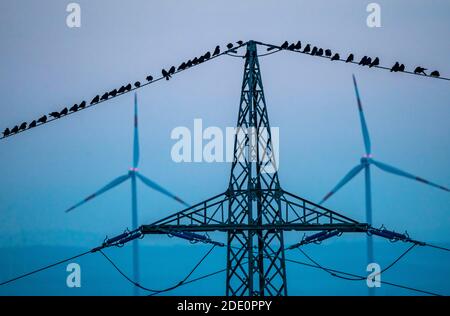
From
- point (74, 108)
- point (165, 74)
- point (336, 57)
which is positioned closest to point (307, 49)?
point (336, 57)

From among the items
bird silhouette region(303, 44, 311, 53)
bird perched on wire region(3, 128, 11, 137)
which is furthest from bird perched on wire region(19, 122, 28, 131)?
bird silhouette region(303, 44, 311, 53)

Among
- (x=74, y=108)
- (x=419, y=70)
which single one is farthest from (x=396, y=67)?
(x=74, y=108)

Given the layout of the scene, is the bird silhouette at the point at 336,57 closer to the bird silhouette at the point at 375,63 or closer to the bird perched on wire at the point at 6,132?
the bird silhouette at the point at 375,63

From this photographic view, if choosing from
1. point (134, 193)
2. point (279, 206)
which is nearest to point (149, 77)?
point (134, 193)

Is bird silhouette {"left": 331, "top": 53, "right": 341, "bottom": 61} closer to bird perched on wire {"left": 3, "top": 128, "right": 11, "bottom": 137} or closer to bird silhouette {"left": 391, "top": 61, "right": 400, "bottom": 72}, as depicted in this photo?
bird silhouette {"left": 391, "top": 61, "right": 400, "bottom": 72}

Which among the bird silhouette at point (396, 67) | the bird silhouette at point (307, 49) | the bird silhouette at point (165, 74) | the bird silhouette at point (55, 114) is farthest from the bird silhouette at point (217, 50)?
the bird silhouette at point (396, 67)

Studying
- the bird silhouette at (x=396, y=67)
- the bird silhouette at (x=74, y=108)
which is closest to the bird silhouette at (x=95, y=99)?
the bird silhouette at (x=74, y=108)

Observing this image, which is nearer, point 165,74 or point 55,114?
point 55,114

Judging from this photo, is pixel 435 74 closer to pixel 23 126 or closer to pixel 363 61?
pixel 363 61

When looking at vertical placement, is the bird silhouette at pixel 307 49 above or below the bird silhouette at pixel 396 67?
above

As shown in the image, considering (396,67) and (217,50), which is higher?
(217,50)

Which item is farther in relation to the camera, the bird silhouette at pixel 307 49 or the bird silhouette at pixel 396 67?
the bird silhouette at pixel 307 49

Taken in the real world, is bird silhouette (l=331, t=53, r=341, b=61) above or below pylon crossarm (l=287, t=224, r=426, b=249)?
above
